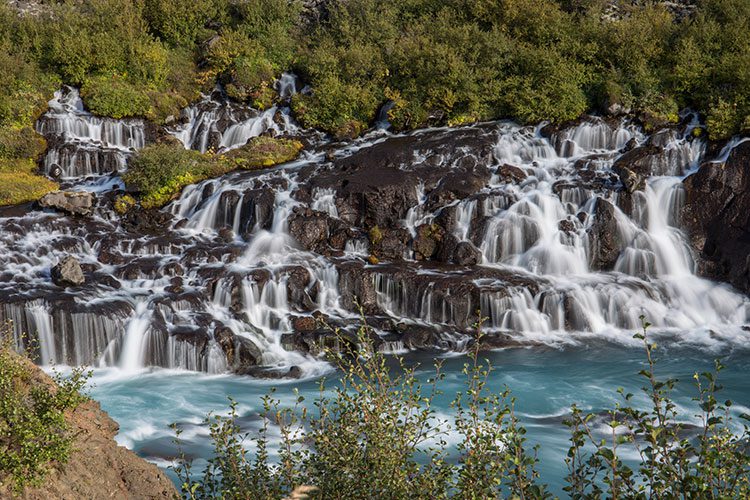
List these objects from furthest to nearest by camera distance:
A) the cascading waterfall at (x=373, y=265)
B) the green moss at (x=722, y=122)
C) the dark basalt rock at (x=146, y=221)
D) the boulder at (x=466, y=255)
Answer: the green moss at (x=722, y=122), the dark basalt rock at (x=146, y=221), the boulder at (x=466, y=255), the cascading waterfall at (x=373, y=265)

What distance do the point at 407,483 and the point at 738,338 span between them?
14.1 meters

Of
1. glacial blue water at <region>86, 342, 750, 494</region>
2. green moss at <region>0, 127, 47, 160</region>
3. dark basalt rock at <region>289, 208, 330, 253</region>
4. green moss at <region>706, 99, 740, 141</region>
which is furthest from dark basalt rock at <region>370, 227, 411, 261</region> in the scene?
green moss at <region>0, 127, 47, 160</region>

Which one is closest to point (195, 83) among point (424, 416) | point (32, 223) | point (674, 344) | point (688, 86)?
point (32, 223)

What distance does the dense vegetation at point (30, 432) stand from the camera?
238 inches

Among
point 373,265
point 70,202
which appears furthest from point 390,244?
point 70,202

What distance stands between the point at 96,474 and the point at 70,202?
47.9ft

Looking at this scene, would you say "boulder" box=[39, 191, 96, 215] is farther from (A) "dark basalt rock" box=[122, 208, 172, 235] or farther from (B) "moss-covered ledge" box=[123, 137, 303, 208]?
(B) "moss-covered ledge" box=[123, 137, 303, 208]

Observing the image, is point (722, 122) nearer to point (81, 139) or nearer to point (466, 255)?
point (466, 255)

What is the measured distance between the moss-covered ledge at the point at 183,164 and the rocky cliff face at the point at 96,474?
13.7m

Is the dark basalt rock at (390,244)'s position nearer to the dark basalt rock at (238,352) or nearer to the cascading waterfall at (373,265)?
the cascading waterfall at (373,265)

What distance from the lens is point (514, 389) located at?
13.2 m

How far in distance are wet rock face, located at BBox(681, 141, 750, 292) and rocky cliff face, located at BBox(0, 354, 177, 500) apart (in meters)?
15.7

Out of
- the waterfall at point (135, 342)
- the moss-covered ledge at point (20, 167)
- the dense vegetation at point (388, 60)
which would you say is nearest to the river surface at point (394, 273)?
the waterfall at point (135, 342)

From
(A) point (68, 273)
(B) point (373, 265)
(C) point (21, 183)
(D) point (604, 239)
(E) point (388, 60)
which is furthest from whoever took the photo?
(E) point (388, 60)
